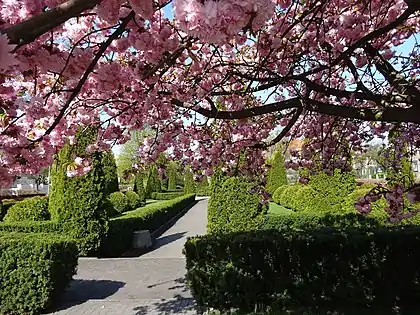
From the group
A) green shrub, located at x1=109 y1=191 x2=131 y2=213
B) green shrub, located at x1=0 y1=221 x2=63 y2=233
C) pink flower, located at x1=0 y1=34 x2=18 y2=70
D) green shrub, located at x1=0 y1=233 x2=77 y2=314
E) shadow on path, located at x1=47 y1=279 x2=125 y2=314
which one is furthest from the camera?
green shrub, located at x1=109 y1=191 x2=131 y2=213

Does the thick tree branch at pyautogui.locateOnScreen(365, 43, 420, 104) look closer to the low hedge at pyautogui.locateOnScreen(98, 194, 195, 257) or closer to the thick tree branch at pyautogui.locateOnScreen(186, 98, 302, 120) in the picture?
the thick tree branch at pyautogui.locateOnScreen(186, 98, 302, 120)

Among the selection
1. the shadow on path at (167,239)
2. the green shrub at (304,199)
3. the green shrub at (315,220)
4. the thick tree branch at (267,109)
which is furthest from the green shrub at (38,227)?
the green shrub at (304,199)

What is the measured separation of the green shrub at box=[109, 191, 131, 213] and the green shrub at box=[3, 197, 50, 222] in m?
5.03

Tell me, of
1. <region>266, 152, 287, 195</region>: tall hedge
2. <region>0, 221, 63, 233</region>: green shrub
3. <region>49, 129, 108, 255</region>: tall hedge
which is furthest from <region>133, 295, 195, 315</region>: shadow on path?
<region>266, 152, 287, 195</region>: tall hedge

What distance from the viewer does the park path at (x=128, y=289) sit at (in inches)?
200

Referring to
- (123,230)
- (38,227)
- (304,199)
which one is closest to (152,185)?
(304,199)

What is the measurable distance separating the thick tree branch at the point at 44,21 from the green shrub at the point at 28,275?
446 cm

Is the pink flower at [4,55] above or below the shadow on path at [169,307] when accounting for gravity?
above

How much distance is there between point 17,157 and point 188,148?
11.5 feet

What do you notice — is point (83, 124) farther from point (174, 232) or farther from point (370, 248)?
point (174, 232)

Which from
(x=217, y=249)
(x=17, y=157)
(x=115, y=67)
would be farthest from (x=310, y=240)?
(x=17, y=157)

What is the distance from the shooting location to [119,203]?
A: 16.7 meters

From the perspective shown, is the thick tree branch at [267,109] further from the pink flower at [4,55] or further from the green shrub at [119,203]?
the green shrub at [119,203]

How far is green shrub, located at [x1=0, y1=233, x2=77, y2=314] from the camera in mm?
5035
